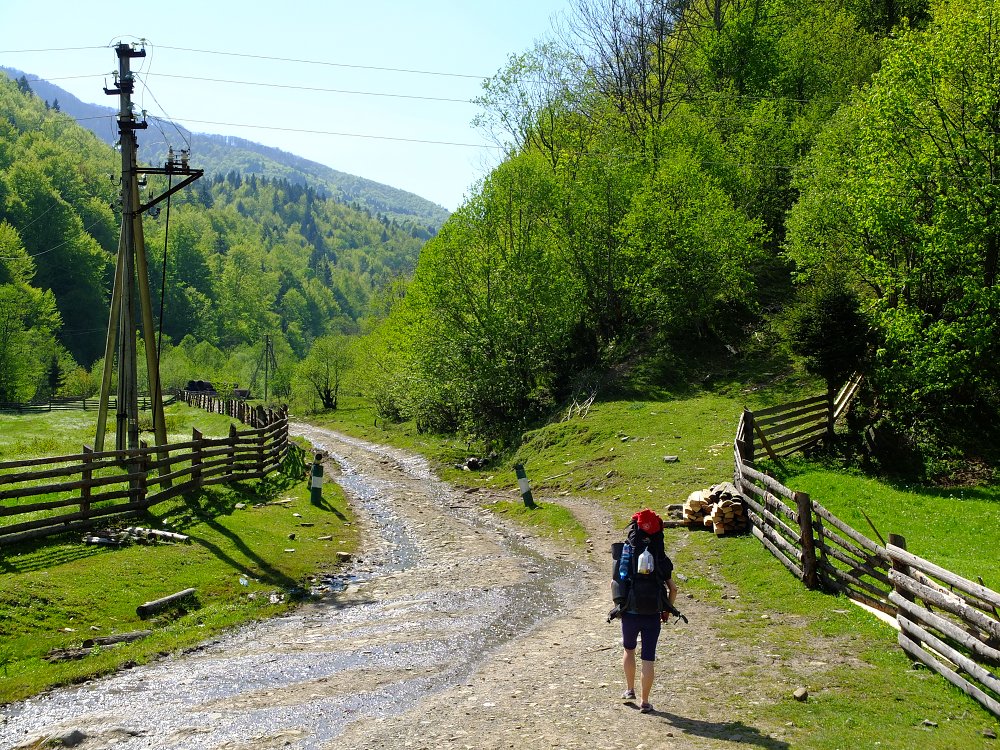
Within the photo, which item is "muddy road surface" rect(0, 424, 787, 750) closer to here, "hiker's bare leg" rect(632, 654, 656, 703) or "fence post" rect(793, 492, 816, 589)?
"hiker's bare leg" rect(632, 654, 656, 703)

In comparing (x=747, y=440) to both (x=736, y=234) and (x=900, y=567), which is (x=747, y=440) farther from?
(x=736, y=234)

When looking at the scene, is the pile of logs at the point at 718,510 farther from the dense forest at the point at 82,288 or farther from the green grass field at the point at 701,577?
the dense forest at the point at 82,288

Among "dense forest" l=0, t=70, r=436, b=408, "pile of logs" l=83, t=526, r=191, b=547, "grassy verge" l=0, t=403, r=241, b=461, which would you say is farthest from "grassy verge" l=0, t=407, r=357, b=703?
"dense forest" l=0, t=70, r=436, b=408

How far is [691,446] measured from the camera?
2758 cm

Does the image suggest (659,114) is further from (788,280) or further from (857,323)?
(857,323)

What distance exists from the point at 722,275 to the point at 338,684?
33.1 m

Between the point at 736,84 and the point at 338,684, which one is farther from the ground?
the point at 736,84

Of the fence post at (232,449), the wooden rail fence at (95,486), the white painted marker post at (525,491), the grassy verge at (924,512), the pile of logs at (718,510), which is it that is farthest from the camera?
the white painted marker post at (525,491)

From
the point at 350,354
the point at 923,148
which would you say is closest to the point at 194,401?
the point at 350,354

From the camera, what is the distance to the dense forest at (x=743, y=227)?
78.4 ft

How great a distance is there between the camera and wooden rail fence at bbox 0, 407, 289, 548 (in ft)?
51.8

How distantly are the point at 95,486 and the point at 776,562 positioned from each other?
15451 millimetres

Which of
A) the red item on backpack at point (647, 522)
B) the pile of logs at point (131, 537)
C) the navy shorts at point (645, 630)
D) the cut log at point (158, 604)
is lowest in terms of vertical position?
the cut log at point (158, 604)

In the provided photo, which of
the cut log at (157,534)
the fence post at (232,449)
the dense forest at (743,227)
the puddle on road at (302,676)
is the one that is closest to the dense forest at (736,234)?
the dense forest at (743,227)
